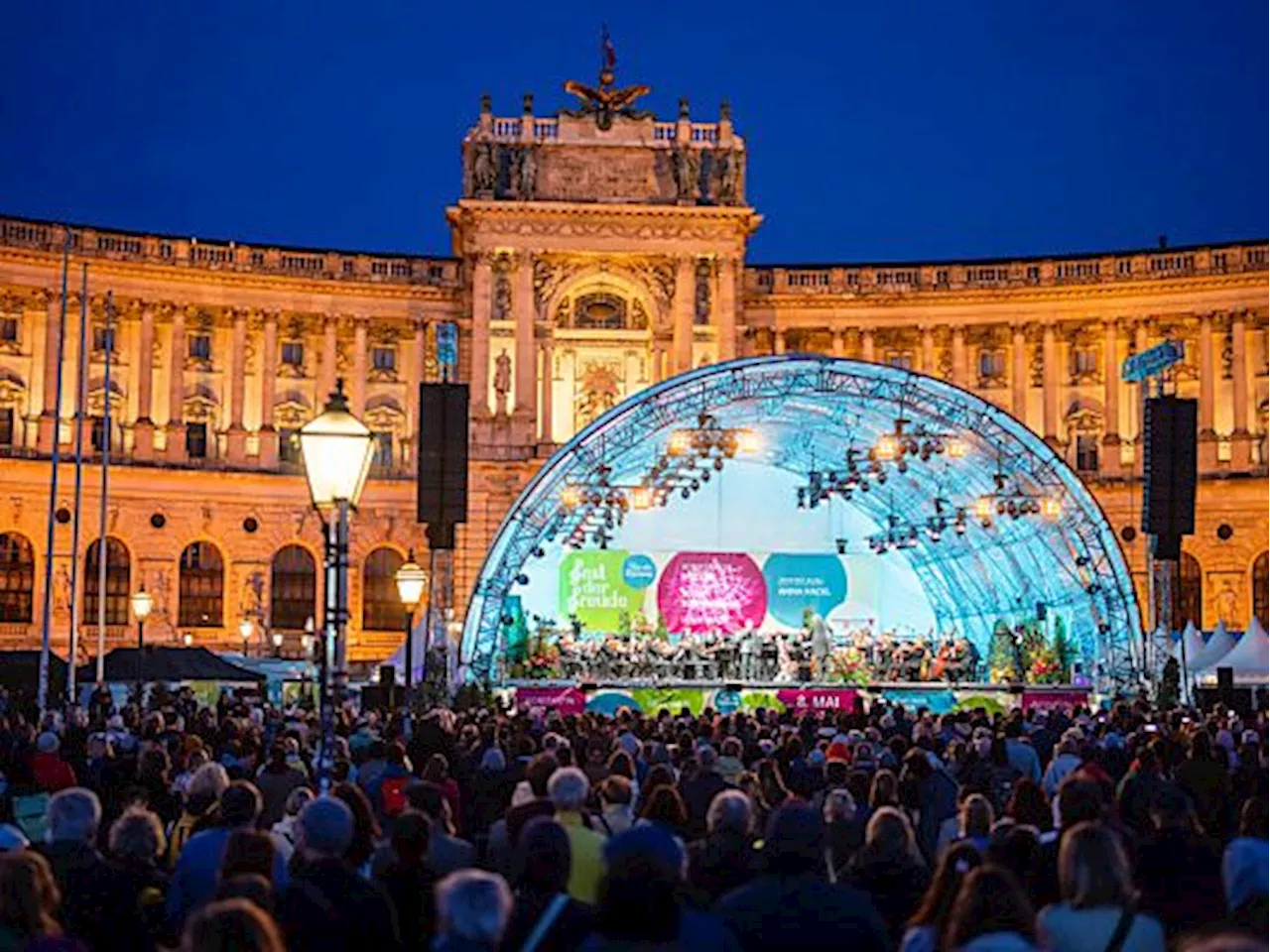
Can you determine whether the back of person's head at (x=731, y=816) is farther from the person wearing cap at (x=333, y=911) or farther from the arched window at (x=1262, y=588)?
the arched window at (x=1262, y=588)

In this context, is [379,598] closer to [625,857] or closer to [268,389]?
[268,389]

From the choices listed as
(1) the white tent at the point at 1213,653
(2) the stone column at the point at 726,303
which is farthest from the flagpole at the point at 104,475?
(1) the white tent at the point at 1213,653

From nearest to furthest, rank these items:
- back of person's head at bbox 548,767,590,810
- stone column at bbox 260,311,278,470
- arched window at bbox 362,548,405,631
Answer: back of person's head at bbox 548,767,590,810, arched window at bbox 362,548,405,631, stone column at bbox 260,311,278,470

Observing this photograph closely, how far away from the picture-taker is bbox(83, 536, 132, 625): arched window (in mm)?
72375

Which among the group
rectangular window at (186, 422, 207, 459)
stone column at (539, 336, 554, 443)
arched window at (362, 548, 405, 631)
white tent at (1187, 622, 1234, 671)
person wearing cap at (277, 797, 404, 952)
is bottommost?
person wearing cap at (277, 797, 404, 952)

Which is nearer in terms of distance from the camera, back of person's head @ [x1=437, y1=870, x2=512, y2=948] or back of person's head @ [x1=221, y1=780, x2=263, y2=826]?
back of person's head @ [x1=437, y1=870, x2=512, y2=948]

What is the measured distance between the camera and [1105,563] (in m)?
45.0

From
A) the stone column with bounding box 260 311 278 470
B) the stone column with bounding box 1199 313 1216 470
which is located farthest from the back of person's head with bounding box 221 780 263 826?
the stone column with bounding box 1199 313 1216 470

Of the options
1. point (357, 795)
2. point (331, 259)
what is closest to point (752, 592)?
point (331, 259)

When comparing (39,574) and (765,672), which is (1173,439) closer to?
(765,672)

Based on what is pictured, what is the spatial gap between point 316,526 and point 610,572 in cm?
1694

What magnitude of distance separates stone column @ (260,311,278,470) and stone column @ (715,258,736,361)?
Answer: 57.8ft

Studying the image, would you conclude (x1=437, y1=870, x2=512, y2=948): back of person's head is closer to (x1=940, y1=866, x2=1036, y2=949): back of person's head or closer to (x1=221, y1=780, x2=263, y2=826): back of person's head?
(x1=940, y1=866, x2=1036, y2=949): back of person's head

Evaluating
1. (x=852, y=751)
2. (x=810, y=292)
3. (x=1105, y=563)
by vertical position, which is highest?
(x=810, y=292)
